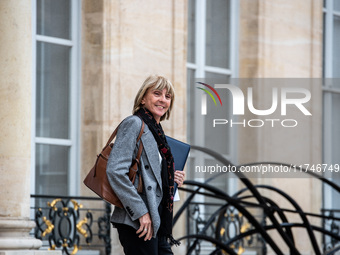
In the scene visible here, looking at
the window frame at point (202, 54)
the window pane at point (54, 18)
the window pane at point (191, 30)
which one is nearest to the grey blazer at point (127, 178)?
the window pane at point (54, 18)

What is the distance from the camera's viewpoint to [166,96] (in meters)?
4.50

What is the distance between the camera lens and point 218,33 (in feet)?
30.8

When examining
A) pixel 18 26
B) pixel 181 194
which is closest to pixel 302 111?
pixel 181 194

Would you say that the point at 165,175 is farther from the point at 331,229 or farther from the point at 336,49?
the point at 336,49

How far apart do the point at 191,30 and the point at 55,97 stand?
1992 mm

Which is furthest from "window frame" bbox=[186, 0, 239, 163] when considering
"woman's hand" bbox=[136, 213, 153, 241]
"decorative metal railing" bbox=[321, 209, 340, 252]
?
"woman's hand" bbox=[136, 213, 153, 241]

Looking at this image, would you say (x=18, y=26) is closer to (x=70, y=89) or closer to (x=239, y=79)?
(x=70, y=89)

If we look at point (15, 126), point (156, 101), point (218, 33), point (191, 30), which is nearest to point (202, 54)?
point (191, 30)

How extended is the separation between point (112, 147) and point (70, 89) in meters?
3.42

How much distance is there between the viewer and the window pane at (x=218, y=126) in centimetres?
924

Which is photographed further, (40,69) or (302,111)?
(302,111)

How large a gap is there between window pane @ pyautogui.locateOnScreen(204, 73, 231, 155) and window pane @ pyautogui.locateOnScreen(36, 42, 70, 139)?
1.95 m

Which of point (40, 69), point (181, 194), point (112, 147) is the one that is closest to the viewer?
point (112, 147)

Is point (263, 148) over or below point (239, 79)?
below
